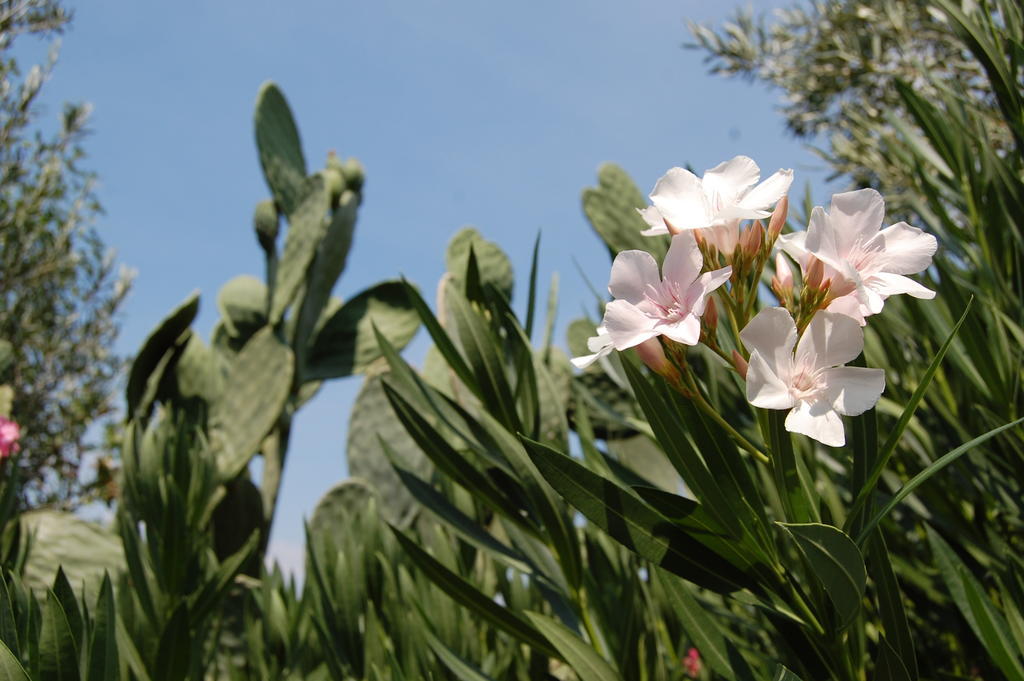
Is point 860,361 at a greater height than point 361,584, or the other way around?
point 860,361

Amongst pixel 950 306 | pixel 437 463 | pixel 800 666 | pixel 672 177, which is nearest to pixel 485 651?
pixel 437 463

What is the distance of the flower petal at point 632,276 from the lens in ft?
2.09

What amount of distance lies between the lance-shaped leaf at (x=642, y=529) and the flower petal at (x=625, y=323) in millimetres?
89

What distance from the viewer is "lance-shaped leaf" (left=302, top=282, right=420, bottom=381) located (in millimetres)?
3518

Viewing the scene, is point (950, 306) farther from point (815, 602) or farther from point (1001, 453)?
point (815, 602)

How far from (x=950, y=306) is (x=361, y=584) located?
2.70 ft

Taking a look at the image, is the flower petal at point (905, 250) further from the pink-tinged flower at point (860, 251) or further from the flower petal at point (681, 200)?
the flower petal at point (681, 200)

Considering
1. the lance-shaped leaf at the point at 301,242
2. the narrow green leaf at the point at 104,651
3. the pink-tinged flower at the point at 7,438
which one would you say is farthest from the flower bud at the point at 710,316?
the lance-shaped leaf at the point at 301,242

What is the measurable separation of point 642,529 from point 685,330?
0.15 meters

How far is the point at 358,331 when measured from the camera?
3564 mm

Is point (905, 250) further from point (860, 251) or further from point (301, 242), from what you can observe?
point (301, 242)

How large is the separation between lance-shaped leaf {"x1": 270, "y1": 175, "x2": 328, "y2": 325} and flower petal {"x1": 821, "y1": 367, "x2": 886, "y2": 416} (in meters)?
2.91

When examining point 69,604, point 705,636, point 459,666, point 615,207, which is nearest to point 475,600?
point 459,666

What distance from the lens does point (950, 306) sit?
104cm
